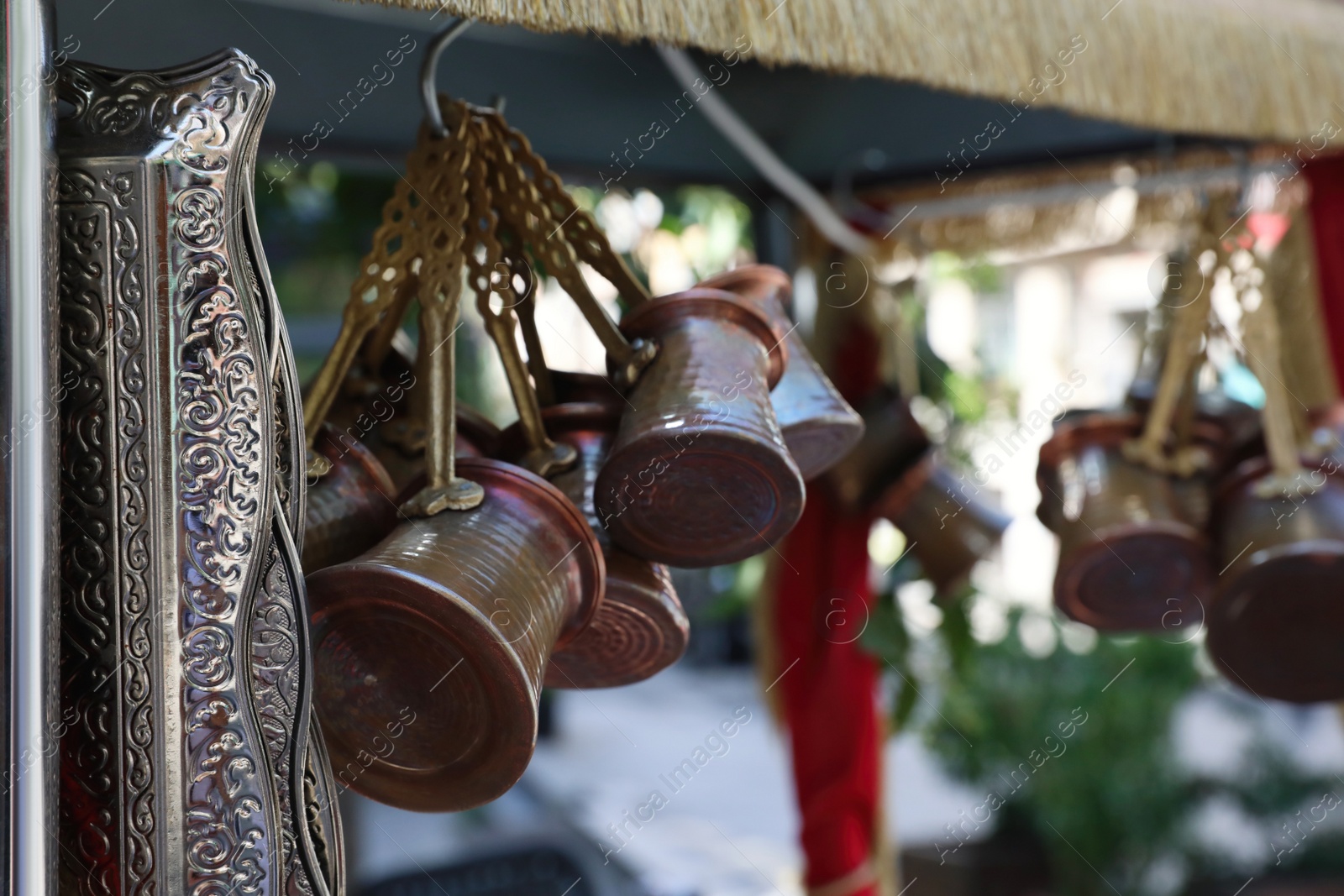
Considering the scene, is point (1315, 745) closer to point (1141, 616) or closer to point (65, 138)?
point (1141, 616)

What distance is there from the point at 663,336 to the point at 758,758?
15.8 ft

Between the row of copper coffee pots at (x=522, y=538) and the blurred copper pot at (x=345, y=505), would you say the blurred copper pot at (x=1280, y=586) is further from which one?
the blurred copper pot at (x=345, y=505)

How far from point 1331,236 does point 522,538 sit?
1.34 m

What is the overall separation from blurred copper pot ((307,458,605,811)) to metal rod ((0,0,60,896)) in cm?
13

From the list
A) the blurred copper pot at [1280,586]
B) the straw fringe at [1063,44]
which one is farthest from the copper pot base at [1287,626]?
the straw fringe at [1063,44]

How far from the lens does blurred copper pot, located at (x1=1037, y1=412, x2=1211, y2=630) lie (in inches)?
42.7

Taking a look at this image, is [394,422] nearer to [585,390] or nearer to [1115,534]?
[585,390]

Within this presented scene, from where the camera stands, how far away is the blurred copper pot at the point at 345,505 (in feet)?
2.12

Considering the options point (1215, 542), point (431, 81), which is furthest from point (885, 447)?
point (431, 81)

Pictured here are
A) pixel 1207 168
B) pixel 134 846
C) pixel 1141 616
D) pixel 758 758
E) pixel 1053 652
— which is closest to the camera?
pixel 134 846

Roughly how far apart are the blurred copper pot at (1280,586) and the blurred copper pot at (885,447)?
18.7 inches

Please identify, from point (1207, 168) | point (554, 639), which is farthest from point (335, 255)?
point (554, 639)

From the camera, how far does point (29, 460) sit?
468 millimetres

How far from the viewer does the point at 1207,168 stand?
1.51 meters
